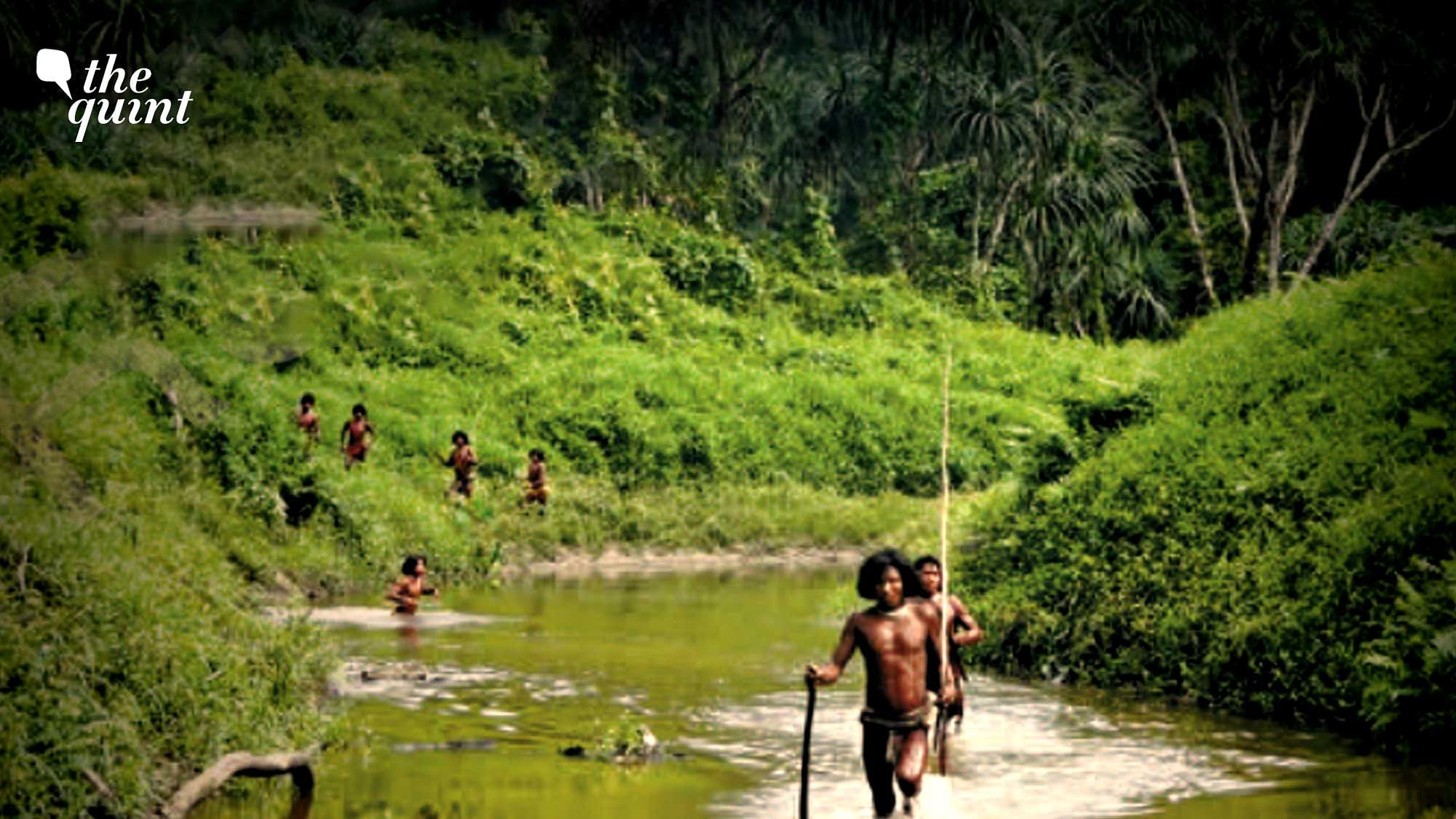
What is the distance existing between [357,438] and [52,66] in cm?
1253

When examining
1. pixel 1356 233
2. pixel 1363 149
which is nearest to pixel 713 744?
pixel 1363 149

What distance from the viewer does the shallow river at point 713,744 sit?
569 inches

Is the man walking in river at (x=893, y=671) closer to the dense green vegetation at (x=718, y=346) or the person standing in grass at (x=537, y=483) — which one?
the dense green vegetation at (x=718, y=346)

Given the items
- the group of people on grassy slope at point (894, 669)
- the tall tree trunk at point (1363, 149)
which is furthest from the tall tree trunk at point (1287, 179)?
the group of people on grassy slope at point (894, 669)

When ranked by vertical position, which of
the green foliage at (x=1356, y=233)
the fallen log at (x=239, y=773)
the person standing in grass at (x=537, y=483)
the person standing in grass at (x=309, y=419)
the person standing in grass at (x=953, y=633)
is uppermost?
the green foliage at (x=1356, y=233)

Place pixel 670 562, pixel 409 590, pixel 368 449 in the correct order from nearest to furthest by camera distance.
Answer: pixel 409 590 < pixel 368 449 < pixel 670 562

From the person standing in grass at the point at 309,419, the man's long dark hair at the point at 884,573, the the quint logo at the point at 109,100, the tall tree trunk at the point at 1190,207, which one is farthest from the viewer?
the tall tree trunk at the point at 1190,207

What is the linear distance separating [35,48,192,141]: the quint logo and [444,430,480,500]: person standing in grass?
1097 cm

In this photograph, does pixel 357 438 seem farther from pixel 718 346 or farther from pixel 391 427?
pixel 718 346

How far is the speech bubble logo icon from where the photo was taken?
3797 centimetres

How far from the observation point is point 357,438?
3042 cm

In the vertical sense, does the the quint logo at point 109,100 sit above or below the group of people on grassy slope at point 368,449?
above

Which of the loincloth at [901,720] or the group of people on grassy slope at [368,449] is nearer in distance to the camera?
the loincloth at [901,720]

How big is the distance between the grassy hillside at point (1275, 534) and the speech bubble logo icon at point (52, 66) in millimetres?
20798
